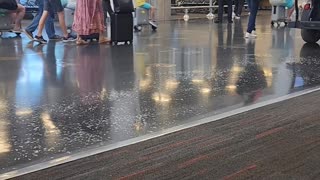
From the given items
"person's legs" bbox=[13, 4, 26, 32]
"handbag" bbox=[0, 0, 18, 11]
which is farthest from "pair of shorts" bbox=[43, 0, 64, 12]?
"person's legs" bbox=[13, 4, 26, 32]

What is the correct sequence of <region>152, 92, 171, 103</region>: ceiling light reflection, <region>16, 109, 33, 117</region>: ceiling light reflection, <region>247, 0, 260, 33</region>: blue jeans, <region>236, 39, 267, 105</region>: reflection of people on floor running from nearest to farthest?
<region>16, 109, 33, 117</region>: ceiling light reflection < <region>152, 92, 171, 103</region>: ceiling light reflection < <region>236, 39, 267, 105</region>: reflection of people on floor < <region>247, 0, 260, 33</region>: blue jeans

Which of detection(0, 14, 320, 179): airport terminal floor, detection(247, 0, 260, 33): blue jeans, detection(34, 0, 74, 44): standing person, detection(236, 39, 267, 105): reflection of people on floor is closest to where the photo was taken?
detection(0, 14, 320, 179): airport terminal floor

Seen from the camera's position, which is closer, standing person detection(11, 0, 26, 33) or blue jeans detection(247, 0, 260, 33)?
blue jeans detection(247, 0, 260, 33)

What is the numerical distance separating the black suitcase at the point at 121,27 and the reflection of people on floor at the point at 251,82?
3.40 metres

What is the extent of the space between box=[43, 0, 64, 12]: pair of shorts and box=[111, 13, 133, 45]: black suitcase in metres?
1.36

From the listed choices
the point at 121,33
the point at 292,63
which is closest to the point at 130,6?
the point at 121,33

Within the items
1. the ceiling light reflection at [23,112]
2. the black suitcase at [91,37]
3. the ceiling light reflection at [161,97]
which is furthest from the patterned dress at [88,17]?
the ceiling light reflection at [23,112]

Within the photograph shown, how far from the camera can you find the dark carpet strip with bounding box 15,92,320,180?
11.7ft

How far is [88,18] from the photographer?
10.8m

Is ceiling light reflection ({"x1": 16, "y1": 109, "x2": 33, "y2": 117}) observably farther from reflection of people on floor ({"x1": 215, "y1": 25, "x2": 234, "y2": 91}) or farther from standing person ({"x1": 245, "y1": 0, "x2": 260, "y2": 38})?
standing person ({"x1": 245, "y1": 0, "x2": 260, "y2": 38})

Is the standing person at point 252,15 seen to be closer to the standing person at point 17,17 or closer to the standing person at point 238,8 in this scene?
the standing person at point 17,17

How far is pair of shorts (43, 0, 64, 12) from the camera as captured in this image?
37.3 feet

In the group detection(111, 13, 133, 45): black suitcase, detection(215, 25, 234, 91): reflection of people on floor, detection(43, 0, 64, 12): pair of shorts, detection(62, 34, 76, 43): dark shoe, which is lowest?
detection(215, 25, 234, 91): reflection of people on floor

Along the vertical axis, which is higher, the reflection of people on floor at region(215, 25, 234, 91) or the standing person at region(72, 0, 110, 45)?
the standing person at region(72, 0, 110, 45)
